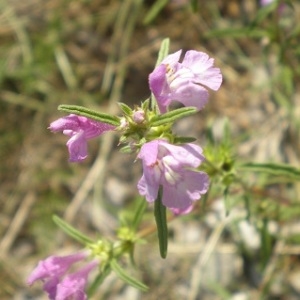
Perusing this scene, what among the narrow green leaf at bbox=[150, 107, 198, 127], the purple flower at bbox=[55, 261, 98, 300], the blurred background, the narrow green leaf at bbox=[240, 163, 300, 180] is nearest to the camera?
the narrow green leaf at bbox=[150, 107, 198, 127]

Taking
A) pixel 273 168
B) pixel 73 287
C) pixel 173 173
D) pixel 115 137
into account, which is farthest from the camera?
pixel 115 137

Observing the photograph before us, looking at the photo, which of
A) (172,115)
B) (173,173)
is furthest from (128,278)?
(172,115)

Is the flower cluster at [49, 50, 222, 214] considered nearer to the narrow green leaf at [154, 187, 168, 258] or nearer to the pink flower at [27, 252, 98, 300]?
the narrow green leaf at [154, 187, 168, 258]

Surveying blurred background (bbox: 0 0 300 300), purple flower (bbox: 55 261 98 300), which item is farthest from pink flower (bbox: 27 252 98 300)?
blurred background (bbox: 0 0 300 300)

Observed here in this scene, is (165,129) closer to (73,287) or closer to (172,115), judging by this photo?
(172,115)

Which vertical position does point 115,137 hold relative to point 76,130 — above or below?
below

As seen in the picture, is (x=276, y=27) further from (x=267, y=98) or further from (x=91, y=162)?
(x=91, y=162)

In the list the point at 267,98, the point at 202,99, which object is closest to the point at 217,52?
the point at 267,98
